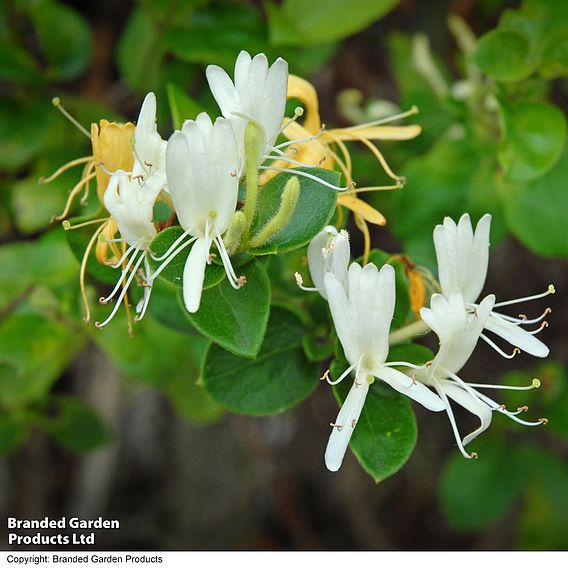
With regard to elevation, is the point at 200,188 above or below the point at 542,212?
above

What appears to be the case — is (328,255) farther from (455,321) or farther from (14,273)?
(14,273)

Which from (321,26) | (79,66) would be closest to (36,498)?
(79,66)

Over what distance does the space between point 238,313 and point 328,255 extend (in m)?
0.08

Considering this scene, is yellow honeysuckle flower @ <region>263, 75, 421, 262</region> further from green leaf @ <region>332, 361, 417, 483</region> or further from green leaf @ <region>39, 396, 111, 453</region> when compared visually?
green leaf @ <region>39, 396, 111, 453</region>

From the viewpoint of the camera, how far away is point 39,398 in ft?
4.03

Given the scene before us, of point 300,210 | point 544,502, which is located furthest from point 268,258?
point 544,502

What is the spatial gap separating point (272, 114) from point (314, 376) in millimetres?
246

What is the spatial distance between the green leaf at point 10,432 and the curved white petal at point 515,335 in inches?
31.1

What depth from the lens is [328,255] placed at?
59 cm

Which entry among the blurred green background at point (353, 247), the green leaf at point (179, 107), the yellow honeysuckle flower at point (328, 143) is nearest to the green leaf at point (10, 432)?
the blurred green background at point (353, 247)

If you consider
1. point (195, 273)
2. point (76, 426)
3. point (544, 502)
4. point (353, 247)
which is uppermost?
point (195, 273)

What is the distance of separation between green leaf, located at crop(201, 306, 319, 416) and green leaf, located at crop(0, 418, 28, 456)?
2.00 ft

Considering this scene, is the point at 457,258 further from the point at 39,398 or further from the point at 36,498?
the point at 36,498

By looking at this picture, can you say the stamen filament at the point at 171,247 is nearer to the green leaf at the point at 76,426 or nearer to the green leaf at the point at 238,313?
the green leaf at the point at 238,313
